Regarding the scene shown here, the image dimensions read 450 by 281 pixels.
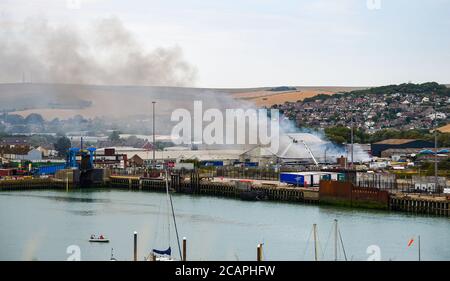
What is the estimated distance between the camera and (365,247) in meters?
11.1

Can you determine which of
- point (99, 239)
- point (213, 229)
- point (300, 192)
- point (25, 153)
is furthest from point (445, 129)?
point (99, 239)

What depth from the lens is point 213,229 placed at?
13117 millimetres

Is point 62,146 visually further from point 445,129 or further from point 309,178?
point 309,178

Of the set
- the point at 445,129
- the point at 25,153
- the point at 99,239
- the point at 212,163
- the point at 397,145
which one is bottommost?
the point at 99,239

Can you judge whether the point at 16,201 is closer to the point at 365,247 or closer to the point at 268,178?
the point at 268,178

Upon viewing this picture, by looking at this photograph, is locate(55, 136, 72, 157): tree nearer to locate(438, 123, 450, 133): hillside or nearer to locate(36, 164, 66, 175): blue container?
locate(36, 164, 66, 175): blue container

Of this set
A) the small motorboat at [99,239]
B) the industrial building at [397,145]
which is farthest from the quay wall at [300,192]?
the industrial building at [397,145]

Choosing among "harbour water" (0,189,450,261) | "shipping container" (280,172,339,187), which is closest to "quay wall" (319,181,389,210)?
"harbour water" (0,189,450,261)

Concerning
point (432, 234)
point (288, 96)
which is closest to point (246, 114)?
point (432, 234)

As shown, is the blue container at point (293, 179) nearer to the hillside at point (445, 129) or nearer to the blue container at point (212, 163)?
the blue container at point (212, 163)

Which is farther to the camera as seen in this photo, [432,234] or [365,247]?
[432,234]

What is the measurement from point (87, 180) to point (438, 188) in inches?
470

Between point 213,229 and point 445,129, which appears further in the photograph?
point 445,129
